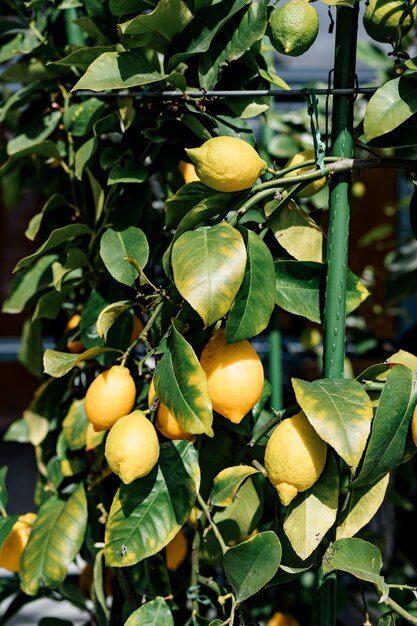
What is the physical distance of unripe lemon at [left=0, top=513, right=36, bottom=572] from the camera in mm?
916

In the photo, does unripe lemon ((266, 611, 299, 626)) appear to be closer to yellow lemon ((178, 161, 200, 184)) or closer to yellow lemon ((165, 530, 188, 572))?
yellow lemon ((165, 530, 188, 572))

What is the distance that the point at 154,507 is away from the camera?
665mm

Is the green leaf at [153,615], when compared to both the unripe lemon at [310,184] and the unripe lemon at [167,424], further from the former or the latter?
the unripe lemon at [310,184]

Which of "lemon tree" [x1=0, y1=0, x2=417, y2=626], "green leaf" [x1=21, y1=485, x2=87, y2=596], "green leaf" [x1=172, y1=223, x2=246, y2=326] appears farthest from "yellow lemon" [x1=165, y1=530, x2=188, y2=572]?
"green leaf" [x1=172, y1=223, x2=246, y2=326]

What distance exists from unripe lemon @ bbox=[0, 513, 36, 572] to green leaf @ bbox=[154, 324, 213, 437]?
1.35ft

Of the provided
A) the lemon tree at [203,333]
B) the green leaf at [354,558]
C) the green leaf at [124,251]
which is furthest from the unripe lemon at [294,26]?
the green leaf at [354,558]

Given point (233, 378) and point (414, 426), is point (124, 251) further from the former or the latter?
point (414, 426)

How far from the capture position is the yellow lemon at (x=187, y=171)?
2.74ft

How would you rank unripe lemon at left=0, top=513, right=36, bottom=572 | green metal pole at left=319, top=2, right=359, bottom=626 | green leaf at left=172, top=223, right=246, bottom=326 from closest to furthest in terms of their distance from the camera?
green leaf at left=172, top=223, right=246, bottom=326 → green metal pole at left=319, top=2, right=359, bottom=626 → unripe lemon at left=0, top=513, right=36, bottom=572

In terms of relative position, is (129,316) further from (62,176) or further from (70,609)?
(70,609)

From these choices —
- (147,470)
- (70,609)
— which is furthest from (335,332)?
(70,609)

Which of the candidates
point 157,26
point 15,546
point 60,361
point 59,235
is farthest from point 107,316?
point 15,546

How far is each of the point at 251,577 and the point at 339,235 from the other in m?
0.32

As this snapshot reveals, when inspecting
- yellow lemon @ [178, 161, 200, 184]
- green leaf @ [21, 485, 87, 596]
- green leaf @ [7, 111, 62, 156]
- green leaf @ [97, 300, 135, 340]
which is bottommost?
green leaf @ [21, 485, 87, 596]
